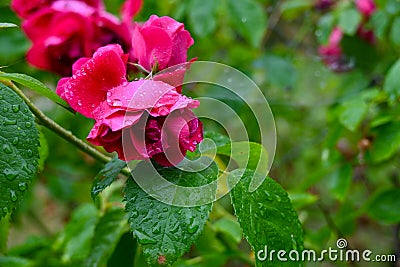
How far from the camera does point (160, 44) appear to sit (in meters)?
0.44

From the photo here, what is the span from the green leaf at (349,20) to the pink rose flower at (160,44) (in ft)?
1.93

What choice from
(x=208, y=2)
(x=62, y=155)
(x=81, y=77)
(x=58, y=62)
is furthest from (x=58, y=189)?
(x=81, y=77)

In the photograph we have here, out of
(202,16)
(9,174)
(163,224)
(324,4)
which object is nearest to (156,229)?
(163,224)

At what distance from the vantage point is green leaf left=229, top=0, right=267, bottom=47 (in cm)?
106

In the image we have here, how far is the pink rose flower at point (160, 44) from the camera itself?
0.43 m

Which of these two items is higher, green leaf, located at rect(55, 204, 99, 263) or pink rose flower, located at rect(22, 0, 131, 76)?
pink rose flower, located at rect(22, 0, 131, 76)

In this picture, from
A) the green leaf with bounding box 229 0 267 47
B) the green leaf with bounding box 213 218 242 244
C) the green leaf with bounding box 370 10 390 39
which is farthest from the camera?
the green leaf with bounding box 229 0 267 47

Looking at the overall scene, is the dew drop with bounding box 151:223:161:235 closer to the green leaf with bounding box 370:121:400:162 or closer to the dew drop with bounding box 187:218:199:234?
the dew drop with bounding box 187:218:199:234

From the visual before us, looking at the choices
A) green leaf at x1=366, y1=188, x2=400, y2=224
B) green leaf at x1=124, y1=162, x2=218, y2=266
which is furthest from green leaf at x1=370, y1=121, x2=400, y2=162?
green leaf at x1=124, y1=162, x2=218, y2=266

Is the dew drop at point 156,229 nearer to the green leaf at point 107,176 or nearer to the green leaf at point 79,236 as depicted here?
the green leaf at point 107,176

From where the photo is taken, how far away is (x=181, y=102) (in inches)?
14.9

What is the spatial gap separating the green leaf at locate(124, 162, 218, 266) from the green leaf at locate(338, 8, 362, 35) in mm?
654

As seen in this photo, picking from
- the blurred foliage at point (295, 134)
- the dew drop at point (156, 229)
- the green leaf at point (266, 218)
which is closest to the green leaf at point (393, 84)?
the blurred foliage at point (295, 134)

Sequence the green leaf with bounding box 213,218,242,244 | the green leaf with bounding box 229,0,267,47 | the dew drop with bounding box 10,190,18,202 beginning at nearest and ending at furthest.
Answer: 1. the dew drop with bounding box 10,190,18,202
2. the green leaf with bounding box 213,218,242,244
3. the green leaf with bounding box 229,0,267,47
